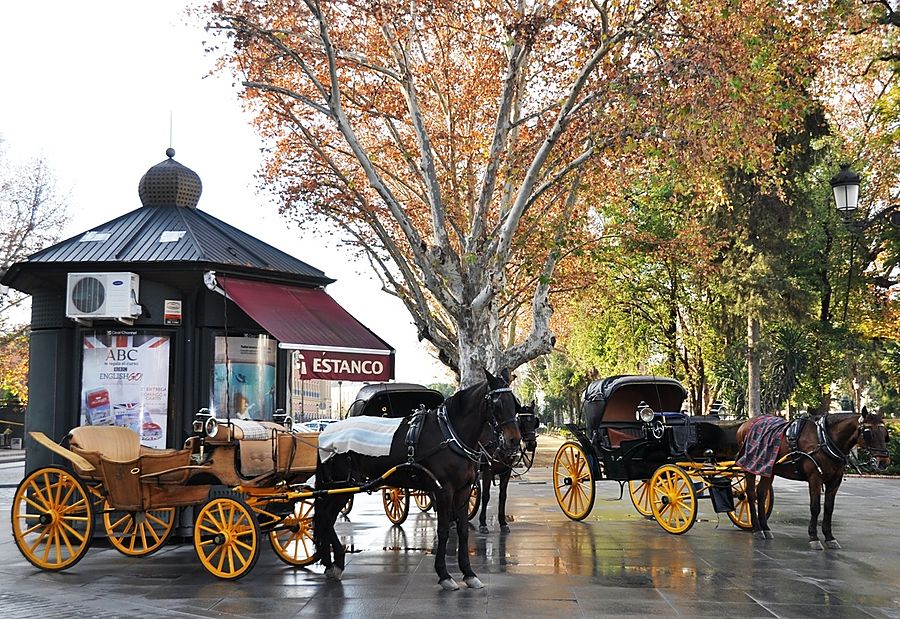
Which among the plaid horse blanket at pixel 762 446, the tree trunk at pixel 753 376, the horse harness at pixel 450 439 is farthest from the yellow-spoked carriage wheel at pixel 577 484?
the tree trunk at pixel 753 376

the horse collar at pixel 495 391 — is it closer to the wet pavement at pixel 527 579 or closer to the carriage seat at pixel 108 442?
the wet pavement at pixel 527 579

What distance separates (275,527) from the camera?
10891 mm

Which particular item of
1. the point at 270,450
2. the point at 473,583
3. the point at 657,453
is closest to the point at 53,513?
the point at 270,450

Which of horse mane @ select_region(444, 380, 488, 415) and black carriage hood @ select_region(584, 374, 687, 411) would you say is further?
black carriage hood @ select_region(584, 374, 687, 411)

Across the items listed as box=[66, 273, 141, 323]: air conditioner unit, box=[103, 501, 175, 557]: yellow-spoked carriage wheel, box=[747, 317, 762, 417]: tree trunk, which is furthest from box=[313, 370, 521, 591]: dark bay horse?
box=[747, 317, 762, 417]: tree trunk

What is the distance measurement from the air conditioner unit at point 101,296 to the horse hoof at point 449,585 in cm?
603

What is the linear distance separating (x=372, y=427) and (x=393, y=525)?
4.45 m

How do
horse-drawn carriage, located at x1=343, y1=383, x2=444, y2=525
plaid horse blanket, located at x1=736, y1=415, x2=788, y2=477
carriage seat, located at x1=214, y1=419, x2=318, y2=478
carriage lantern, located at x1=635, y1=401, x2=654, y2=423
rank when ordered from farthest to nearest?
horse-drawn carriage, located at x1=343, y1=383, x2=444, y2=525 < carriage lantern, located at x1=635, y1=401, x2=654, y2=423 < plaid horse blanket, located at x1=736, y1=415, x2=788, y2=477 < carriage seat, located at x1=214, y1=419, x2=318, y2=478

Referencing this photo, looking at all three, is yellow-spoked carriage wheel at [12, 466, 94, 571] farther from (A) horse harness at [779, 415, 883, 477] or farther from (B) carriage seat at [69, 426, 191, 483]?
(A) horse harness at [779, 415, 883, 477]

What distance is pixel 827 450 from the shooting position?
12.1 meters

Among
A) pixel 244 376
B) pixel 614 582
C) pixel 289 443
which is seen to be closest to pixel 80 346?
pixel 244 376

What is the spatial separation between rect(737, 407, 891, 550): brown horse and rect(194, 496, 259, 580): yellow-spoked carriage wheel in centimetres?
710

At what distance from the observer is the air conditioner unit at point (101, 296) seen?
12.7m

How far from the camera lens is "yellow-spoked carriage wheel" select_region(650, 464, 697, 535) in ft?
42.9
